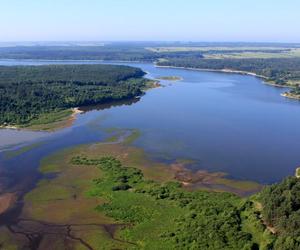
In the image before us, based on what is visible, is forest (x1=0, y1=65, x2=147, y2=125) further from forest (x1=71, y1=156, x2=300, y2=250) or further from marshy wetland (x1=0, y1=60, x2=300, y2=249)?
forest (x1=71, y1=156, x2=300, y2=250)

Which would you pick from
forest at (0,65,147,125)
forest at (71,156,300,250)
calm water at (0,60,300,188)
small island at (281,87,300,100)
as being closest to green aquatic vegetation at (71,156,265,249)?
forest at (71,156,300,250)

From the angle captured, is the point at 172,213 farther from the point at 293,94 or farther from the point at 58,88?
the point at 293,94

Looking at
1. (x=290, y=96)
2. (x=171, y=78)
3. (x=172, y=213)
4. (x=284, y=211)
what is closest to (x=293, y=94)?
(x=290, y=96)

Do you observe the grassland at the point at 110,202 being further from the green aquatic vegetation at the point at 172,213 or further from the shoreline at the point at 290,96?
the shoreline at the point at 290,96

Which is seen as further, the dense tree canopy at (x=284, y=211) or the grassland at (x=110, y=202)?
the grassland at (x=110, y=202)

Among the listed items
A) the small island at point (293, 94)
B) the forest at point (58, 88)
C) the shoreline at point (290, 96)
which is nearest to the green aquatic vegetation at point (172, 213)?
the forest at point (58, 88)

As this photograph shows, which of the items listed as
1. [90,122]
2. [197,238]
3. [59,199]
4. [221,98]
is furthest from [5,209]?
[221,98]
